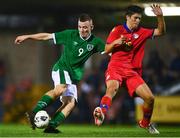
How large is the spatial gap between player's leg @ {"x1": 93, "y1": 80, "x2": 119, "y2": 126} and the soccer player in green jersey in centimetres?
60

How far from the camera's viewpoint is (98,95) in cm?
1984

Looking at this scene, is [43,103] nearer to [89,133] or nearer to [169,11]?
[89,133]

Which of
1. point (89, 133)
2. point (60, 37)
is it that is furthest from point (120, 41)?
point (89, 133)

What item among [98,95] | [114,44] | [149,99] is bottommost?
[98,95]

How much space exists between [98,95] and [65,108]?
877 cm

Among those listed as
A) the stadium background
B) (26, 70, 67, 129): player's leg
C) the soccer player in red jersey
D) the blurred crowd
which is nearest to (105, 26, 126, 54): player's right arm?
the soccer player in red jersey

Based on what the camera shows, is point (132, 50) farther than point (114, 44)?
Yes

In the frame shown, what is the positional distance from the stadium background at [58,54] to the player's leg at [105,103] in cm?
677

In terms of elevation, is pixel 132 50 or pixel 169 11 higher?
pixel 169 11

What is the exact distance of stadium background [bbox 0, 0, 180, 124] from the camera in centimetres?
1889

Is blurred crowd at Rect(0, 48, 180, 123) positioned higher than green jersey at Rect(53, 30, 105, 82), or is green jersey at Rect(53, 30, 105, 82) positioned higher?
green jersey at Rect(53, 30, 105, 82)

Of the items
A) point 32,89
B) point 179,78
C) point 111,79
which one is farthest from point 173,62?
point 111,79

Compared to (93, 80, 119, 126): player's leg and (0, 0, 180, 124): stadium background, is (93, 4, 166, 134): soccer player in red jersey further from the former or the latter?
(0, 0, 180, 124): stadium background

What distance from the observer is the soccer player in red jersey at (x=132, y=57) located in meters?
11.0
